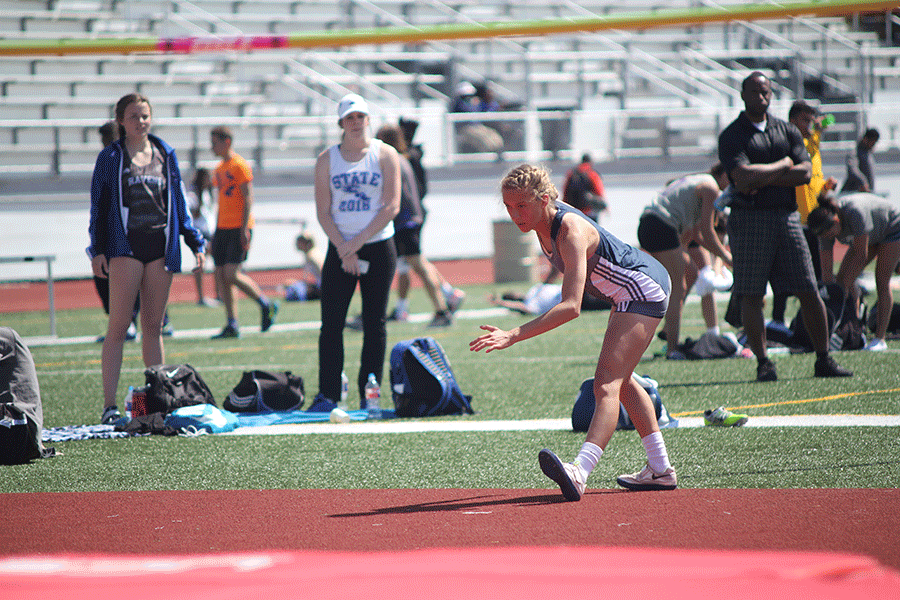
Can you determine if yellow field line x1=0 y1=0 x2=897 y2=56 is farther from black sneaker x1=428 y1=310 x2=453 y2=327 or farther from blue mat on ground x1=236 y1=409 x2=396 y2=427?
blue mat on ground x1=236 y1=409 x2=396 y2=427

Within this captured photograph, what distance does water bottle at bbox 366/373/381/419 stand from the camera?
6.98 metres

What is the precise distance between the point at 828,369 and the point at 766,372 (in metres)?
0.44

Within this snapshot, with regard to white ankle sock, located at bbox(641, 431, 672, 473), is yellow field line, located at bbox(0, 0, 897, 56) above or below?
above

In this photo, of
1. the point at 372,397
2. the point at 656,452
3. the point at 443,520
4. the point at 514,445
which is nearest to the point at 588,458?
the point at 656,452

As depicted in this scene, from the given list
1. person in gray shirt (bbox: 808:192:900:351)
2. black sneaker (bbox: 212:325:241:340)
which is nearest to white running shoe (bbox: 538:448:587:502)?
person in gray shirt (bbox: 808:192:900:351)

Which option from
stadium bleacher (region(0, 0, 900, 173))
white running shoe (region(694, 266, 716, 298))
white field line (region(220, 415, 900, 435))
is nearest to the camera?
white field line (region(220, 415, 900, 435))

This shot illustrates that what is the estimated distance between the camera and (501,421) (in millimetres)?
6535

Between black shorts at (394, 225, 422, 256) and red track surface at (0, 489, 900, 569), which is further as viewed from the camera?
black shorts at (394, 225, 422, 256)

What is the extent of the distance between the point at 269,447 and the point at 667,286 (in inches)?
102

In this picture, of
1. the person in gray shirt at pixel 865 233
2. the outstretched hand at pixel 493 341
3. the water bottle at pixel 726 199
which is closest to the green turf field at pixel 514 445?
the person in gray shirt at pixel 865 233

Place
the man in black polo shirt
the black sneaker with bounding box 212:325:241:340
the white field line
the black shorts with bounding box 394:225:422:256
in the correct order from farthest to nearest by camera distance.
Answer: the black shorts with bounding box 394:225:422:256 → the black sneaker with bounding box 212:325:241:340 → the man in black polo shirt → the white field line

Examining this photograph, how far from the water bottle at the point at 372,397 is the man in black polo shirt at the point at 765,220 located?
276 centimetres

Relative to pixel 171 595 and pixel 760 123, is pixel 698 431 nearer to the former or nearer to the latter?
pixel 760 123

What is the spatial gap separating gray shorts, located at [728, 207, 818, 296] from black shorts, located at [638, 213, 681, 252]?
3.64 feet
